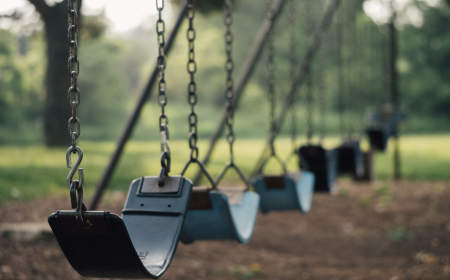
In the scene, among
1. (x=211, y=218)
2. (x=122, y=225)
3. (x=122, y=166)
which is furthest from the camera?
(x=122, y=166)

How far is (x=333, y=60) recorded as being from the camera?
86.0 ft

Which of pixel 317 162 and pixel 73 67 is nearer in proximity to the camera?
pixel 73 67

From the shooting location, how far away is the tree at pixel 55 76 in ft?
41.7

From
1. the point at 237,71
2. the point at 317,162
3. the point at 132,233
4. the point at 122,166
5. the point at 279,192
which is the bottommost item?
the point at 237,71

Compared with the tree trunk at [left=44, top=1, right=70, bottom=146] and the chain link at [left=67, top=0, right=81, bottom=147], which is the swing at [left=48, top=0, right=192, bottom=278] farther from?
the tree trunk at [left=44, top=1, right=70, bottom=146]

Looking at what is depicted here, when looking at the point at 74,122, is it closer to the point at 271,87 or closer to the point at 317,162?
the point at 271,87

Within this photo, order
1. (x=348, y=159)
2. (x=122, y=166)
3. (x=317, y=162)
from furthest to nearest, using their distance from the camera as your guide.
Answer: (x=122, y=166)
(x=348, y=159)
(x=317, y=162)

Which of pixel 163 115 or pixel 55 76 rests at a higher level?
pixel 163 115

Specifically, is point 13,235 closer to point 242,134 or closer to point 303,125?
point 242,134

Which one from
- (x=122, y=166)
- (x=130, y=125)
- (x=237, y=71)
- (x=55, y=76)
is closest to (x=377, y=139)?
(x=130, y=125)

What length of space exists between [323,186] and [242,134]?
20.4 meters

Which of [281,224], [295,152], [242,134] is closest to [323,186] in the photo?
[295,152]

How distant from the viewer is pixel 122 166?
41.9ft

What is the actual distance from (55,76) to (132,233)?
11910mm
